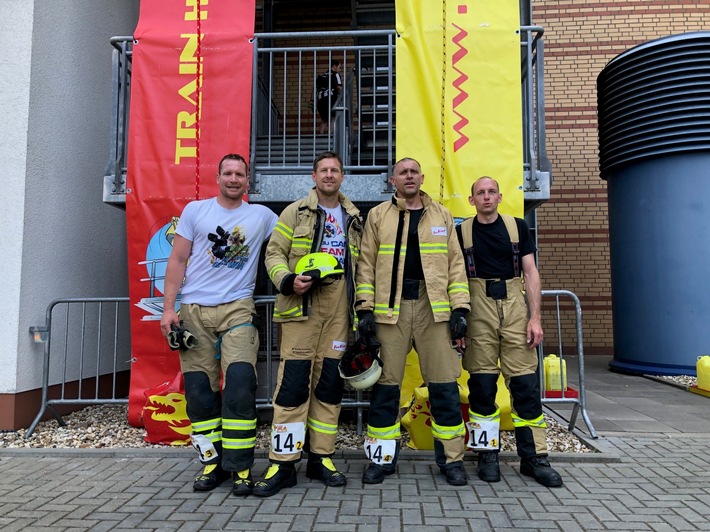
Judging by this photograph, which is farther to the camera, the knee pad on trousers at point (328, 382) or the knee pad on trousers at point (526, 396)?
the knee pad on trousers at point (526, 396)

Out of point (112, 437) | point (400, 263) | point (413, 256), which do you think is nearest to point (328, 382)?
point (400, 263)

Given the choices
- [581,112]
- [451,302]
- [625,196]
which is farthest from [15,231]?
[581,112]

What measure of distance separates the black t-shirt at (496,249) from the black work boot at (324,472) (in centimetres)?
172

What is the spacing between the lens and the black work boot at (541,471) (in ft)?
11.6

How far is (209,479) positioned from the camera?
3.54 metres

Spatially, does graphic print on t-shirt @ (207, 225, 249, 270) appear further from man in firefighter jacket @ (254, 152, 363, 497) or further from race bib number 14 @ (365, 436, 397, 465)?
race bib number 14 @ (365, 436, 397, 465)

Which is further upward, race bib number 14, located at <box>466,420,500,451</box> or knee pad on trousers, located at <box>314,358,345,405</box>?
knee pad on trousers, located at <box>314,358,345,405</box>

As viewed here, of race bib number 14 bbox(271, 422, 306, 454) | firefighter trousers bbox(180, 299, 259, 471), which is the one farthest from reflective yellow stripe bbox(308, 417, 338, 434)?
firefighter trousers bbox(180, 299, 259, 471)

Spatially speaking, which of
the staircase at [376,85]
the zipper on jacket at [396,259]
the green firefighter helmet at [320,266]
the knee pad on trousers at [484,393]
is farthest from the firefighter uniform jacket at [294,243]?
the staircase at [376,85]

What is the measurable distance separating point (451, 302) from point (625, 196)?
6.19 m

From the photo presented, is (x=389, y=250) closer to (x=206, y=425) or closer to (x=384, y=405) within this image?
(x=384, y=405)

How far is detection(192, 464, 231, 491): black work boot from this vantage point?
3.52 m

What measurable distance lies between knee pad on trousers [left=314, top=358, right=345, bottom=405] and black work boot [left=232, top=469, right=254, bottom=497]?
682 mm

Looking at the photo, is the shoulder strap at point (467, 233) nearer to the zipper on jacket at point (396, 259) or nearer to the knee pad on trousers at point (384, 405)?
the zipper on jacket at point (396, 259)
